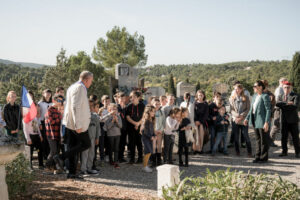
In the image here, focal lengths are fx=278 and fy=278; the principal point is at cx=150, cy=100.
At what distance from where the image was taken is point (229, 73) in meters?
64.8

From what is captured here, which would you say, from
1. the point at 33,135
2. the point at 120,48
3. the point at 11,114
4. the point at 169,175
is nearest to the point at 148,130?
the point at 169,175

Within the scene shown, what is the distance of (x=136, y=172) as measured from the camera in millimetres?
6254

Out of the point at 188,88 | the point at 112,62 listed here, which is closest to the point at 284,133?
the point at 188,88

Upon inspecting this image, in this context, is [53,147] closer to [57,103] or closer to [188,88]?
[57,103]

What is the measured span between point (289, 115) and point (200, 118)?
237 centimetres

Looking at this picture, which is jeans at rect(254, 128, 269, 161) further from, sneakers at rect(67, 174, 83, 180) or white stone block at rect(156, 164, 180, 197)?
sneakers at rect(67, 174, 83, 180)

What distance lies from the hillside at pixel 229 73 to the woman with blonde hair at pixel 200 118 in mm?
16933

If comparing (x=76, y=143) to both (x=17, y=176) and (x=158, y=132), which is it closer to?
(x=17, y=176)

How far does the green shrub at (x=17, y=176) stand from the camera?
4.00 m

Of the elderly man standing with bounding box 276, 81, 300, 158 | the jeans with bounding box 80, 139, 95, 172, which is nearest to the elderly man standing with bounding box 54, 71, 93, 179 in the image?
the jeans with bounding box 80, 139, 95, 172

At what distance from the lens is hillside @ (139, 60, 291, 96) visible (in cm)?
4378

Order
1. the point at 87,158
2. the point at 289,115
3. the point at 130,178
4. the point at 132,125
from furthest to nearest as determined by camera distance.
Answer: the point at 289,115, the point at 132,125, the point at 87,158, the point at 130,178

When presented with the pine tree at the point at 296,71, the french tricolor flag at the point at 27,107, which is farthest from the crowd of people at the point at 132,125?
the pine tree at the point at 296,71

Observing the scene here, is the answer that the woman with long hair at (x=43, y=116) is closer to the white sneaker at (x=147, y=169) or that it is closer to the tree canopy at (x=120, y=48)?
the white sneaker at (x=147, y=169)
